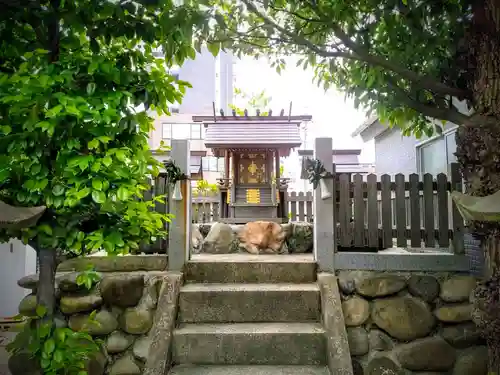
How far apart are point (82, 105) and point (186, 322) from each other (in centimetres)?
272

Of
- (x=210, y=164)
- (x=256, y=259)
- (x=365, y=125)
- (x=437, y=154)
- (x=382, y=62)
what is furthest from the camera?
(x=210, y=164)

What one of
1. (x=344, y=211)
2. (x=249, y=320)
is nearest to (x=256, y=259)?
(x=249, y=320)

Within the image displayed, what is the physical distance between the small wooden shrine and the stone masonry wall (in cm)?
484

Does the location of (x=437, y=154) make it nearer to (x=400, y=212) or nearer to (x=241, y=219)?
(x=400, y=212)

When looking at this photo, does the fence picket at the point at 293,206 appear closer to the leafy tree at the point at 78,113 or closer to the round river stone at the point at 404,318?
the round river stone at the point at 404,318

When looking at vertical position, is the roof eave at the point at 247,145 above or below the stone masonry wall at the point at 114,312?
above

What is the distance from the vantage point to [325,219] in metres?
4.64

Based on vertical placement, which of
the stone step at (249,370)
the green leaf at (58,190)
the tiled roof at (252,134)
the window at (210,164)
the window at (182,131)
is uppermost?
the window at (182,131)

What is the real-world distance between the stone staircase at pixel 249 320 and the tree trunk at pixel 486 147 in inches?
61.0

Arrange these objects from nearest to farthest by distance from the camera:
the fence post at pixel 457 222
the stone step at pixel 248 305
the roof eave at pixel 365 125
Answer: the stone step at pixel 248 305
the fence post at pixel 457 222
the roof eave at pixel 365 125

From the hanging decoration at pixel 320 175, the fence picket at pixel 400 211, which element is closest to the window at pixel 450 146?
the fence picket at pixel 400 211

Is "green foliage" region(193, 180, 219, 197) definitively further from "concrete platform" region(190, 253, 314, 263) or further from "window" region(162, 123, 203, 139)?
"window" region(162, 123, 203, 139)

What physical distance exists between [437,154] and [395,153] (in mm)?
2394

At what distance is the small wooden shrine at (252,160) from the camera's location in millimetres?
8969
